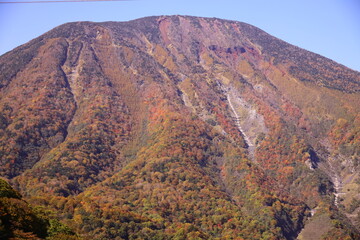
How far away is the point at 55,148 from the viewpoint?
143375mm

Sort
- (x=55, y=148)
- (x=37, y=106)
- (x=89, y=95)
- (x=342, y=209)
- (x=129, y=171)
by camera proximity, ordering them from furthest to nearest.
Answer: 1. (x=89, y=95)
2. (x=37, y=106)
3. (x=55, y=148)
4. (x=129, y=171)
5. (x=342, y=209)

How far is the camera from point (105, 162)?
144m

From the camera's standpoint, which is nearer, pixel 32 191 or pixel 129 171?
pixel 32 191

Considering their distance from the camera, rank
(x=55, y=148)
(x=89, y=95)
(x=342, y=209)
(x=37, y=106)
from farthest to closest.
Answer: (x=89, y=95) → (x=37, y=106) → (x=55, y=148) → (x=342, y=209)

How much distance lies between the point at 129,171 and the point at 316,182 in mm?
76939

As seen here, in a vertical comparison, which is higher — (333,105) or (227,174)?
(333,105)

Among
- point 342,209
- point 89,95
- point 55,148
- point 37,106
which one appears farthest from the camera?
point 89,95

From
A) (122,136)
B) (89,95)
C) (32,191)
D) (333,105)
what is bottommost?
(32,191)

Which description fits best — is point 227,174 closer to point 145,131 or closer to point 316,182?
point 316,182

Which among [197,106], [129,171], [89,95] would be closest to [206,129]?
[197,106]

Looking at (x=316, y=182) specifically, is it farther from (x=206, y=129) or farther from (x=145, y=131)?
(x=145, y=131)

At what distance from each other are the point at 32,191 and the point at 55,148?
125 feet

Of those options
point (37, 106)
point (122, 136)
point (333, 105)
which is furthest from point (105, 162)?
point (333, 105)

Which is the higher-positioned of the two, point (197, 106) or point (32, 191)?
point (197, 106)
